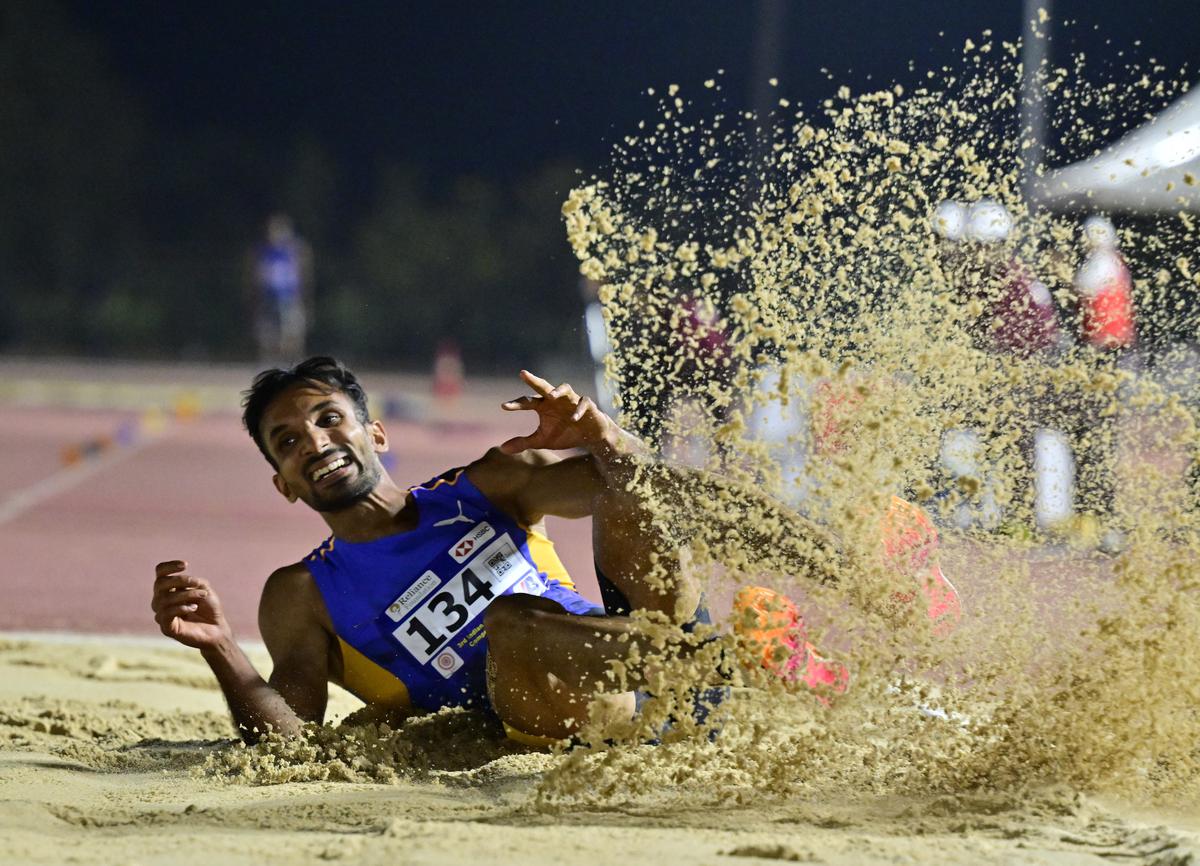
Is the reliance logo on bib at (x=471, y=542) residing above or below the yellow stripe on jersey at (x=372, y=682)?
above

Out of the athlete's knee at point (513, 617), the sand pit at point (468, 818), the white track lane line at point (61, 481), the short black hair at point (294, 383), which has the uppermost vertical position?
the white track lane line at point (61, 481)

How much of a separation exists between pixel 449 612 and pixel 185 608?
66 cm

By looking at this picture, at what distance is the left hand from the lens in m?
3.68

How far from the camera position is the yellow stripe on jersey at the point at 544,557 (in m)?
4.05

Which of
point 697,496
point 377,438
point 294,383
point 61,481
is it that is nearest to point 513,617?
point 697,496

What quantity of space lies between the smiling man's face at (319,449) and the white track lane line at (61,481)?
231 inches

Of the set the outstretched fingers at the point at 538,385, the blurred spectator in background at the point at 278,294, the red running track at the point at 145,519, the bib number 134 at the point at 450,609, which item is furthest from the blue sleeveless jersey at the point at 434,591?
Result: the blurred spectator in background at the point at 278,294

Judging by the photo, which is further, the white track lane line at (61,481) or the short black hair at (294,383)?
the white track lane line at (61,481)

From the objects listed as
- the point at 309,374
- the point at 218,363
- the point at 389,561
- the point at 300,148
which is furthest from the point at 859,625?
the point at 300,148

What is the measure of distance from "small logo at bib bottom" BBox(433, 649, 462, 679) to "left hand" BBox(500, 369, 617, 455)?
56 cm

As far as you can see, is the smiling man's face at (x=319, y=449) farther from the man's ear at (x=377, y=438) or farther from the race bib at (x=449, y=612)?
the race bib at (x=449, y=612)

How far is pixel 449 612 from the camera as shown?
3896 millimetres

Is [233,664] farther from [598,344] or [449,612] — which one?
[598,344]

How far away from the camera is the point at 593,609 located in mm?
3938
